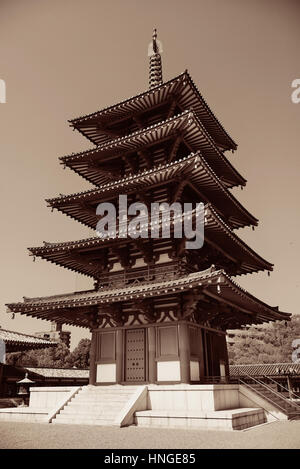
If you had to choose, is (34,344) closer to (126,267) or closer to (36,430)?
(126,267)

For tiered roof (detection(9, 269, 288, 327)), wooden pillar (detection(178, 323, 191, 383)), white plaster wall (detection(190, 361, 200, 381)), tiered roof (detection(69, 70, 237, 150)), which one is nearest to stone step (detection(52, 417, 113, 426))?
wooden pillar (detection(178, 323, 191, 383))

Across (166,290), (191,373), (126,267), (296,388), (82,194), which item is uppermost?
(82,194)

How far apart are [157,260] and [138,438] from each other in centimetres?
842

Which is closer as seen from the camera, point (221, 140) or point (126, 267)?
point (126, 267)

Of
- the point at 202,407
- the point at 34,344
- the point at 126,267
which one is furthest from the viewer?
the point at 34,344

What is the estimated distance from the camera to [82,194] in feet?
62.5

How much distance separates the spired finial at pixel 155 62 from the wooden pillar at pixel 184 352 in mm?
15065

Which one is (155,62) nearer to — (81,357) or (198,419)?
(198,419)

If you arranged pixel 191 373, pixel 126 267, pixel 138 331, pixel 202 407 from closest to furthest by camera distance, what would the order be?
pixel 202 407 < pixel 191 373 < pixel 138 331 < pixel 126 267

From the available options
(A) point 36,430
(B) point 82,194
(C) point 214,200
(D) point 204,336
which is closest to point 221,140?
(C) point 214,200

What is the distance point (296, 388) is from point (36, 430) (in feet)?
109

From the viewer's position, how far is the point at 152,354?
15391 millimetres

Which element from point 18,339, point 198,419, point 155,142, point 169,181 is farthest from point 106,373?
point 18,339
